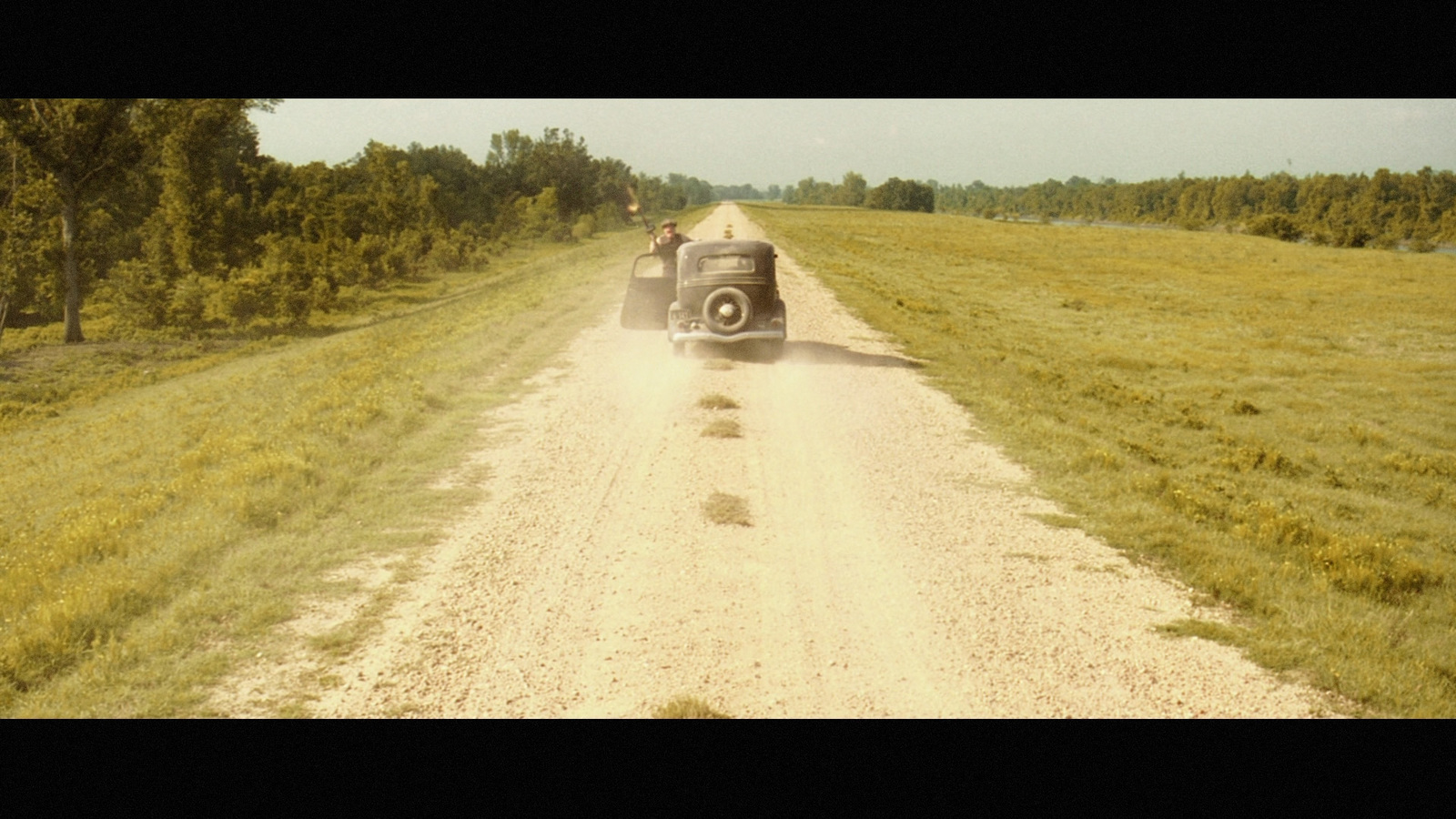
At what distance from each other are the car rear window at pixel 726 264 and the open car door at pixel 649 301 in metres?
2.71

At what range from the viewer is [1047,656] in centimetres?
568

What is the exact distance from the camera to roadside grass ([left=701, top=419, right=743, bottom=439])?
1061 cm

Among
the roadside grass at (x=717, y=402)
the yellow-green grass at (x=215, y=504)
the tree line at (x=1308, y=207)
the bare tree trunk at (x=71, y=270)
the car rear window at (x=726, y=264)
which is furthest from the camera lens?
the tree line at (x=1308, y=207)

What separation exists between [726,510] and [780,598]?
186 centimetres

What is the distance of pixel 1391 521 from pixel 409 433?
13199 millimetres

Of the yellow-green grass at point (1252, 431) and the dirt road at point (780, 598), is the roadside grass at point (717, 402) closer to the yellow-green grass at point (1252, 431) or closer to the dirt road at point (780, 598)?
the dirt road at point (780, 598)

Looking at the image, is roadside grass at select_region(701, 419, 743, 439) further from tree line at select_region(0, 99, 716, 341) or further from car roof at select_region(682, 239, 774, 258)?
tree line at select_region(0, 99, 716, 341)

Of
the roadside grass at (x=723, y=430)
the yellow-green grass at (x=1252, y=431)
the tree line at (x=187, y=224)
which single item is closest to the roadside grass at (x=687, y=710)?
the yellow-green grass at (x=1252, y=431)

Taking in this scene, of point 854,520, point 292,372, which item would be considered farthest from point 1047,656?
point 292,372

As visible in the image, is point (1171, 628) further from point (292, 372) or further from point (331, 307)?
point (331, 307)

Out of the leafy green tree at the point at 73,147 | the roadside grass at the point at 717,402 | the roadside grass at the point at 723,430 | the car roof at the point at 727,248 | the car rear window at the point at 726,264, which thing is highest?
the leafy green tree at the point at 73,147

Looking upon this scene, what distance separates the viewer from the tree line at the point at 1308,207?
84.7m

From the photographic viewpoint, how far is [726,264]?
14453 mm

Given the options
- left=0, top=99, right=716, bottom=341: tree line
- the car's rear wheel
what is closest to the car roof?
the car's rear wheel
